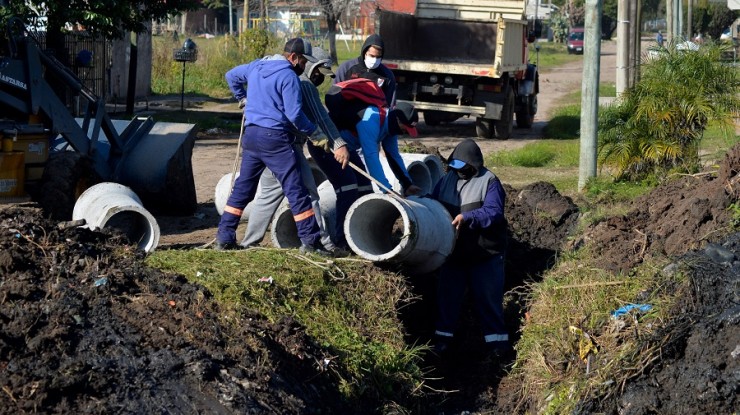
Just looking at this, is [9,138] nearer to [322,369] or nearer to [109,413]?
[322,369]

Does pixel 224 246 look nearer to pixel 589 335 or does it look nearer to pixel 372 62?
pixel 372 62

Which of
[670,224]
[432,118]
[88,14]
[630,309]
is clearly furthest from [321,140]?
[432,118]

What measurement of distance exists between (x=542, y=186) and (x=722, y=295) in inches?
195

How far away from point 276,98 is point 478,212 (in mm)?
1728

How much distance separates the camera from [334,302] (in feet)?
24.5

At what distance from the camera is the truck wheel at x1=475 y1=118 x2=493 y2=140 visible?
20.1 m

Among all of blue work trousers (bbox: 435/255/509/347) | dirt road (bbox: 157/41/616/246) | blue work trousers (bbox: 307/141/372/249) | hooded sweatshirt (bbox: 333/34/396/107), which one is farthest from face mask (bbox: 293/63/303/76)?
dirt road (bbox: 157/41/616/246)

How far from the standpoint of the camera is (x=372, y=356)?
695 centimetres

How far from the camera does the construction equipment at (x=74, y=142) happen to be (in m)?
10.7

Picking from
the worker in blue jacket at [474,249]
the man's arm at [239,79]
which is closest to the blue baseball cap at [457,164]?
the worker in blue jacket at [474,249]

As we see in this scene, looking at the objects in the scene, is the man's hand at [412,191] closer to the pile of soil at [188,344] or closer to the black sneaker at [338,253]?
the black sneaker at [338,253]

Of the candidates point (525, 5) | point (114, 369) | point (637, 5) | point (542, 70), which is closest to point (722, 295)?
point (114, 369)

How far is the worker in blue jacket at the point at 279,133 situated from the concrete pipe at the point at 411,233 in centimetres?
32

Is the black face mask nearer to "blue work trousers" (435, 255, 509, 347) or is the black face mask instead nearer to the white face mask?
"blue work trousers" (435, 255, 509, 347)
